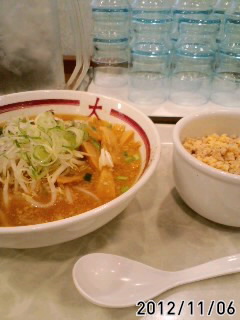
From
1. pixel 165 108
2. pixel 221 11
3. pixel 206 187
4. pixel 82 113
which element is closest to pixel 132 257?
pixel 206 187

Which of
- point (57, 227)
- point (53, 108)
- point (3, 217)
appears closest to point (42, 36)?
point (53, 108)

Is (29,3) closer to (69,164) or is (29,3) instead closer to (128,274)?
(69,164)

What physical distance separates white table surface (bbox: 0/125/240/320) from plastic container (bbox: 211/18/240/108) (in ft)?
2.28

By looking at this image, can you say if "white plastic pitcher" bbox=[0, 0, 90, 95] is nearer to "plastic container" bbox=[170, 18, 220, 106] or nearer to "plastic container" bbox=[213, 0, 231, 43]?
"plastic container" bbox=[170, 18, 220, 106]

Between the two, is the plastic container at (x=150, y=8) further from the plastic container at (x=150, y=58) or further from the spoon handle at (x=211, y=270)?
the spoon handle at (x=211, y=270)

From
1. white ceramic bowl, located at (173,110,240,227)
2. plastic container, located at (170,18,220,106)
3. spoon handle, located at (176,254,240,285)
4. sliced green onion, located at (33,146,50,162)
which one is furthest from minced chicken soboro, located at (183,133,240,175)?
plastic container, located at (170,18,220,106)

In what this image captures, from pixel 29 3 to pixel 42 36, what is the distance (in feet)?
0.36

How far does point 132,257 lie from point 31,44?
33.3 inches

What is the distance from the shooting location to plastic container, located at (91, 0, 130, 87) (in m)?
1.46

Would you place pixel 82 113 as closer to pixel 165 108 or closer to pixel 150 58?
pixel 165 108

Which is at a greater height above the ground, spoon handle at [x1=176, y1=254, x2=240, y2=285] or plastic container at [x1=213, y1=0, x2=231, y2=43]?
plastic container at [x1=213, y1=0, x2=231, y2=43]

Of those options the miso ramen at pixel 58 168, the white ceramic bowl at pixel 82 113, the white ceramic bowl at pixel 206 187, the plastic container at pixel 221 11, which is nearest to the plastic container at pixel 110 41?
the plastic container at pixel 221 11

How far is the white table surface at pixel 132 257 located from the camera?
524 millimetres

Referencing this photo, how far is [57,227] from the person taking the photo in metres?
0.48
